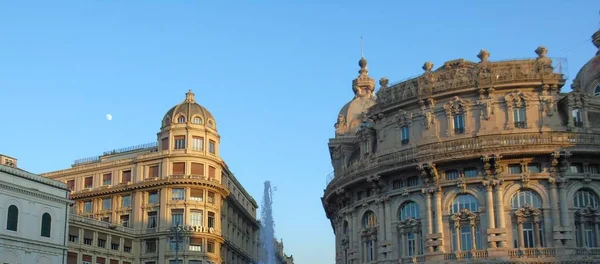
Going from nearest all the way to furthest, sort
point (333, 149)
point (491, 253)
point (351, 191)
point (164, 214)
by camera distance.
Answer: point (491, 253) < point (351, 191) < point (333, 149) < point (164, 214)

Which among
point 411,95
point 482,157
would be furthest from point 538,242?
point 411,95

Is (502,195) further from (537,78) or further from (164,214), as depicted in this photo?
(164,214)

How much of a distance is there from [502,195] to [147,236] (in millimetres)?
45028

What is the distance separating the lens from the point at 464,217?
5781 centimetres

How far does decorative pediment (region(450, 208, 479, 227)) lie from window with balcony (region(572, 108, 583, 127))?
10.0 meters

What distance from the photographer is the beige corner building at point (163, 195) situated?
8859cm

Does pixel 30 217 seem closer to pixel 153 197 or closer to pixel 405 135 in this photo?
pixel 153 197

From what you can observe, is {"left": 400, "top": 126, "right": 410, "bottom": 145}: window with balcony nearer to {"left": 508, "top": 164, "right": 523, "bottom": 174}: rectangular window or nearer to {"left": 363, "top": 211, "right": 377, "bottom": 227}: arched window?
{"left": 363, "top": 211, "right": 377, "bottom": 227}: arched window

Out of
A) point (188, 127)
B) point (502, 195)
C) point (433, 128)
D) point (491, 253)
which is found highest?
point (188, 127)

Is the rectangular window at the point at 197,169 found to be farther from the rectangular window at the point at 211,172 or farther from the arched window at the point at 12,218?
the arched window at the point at 12,218

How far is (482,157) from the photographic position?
57094mm

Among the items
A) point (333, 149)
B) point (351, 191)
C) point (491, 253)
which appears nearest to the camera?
point (491, 253)

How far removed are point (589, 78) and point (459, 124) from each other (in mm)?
15603

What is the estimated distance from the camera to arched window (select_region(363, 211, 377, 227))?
210 ft
